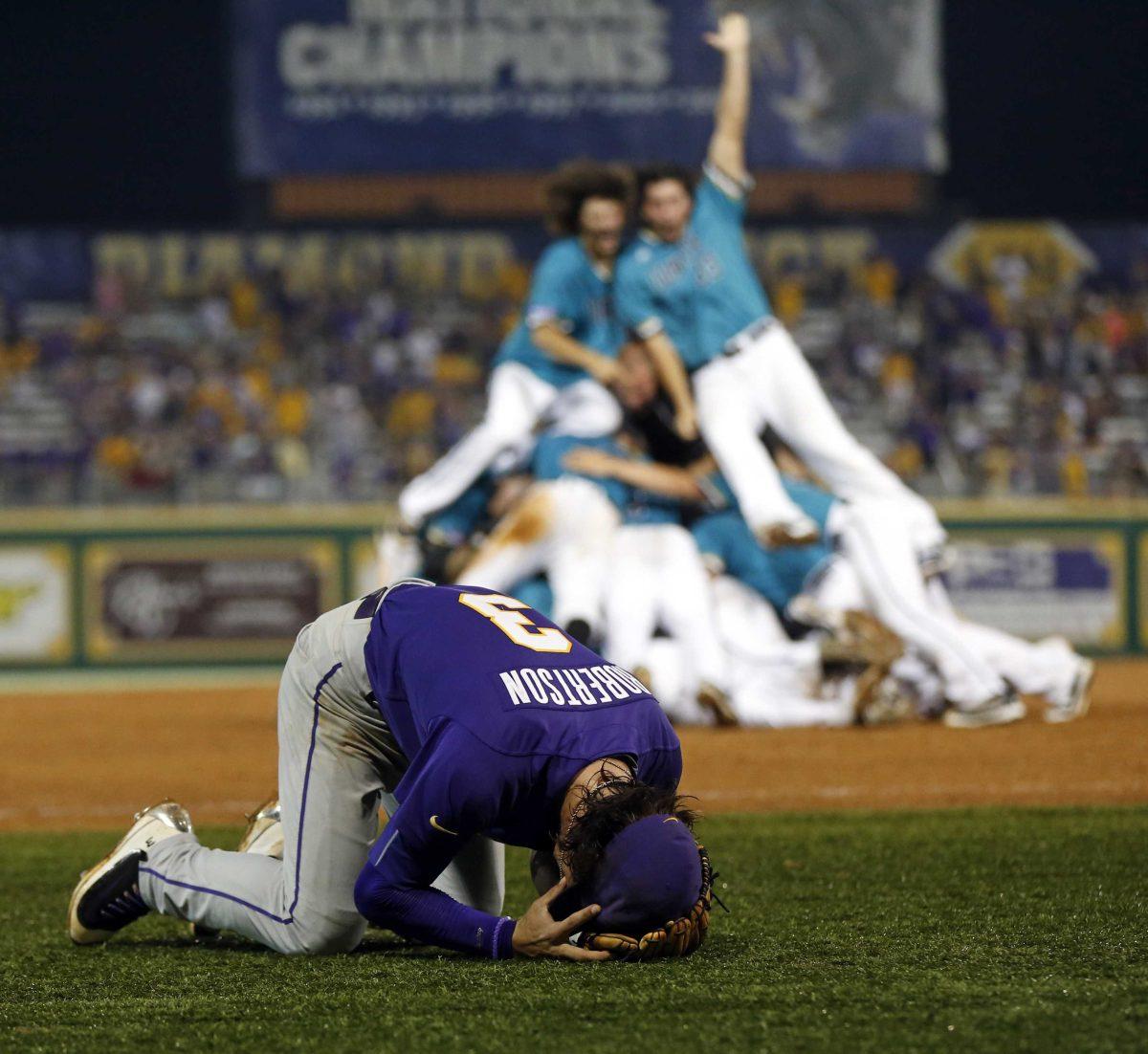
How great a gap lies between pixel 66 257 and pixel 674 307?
15.6 meters

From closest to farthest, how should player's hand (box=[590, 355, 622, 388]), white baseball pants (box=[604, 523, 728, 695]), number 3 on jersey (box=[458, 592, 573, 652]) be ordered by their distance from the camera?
number 3 on jersey (box=[458, 592, 573, 652]) < white baseball pants (box=[604, 523, 728, 695]) < player's hand (box=[590, 355, 622, 388])

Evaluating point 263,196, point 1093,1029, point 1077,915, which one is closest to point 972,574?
point 1077,915

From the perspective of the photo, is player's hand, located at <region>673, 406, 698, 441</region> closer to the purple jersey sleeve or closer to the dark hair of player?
the dark hair of player

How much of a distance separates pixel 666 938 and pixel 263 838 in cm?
117

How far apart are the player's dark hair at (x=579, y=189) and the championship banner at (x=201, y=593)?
4.89 m

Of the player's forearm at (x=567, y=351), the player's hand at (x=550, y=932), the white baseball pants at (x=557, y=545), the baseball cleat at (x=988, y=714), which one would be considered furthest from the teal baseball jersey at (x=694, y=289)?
the player's hand at (x=550, y=932)

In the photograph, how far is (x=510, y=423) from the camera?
34.0 feet

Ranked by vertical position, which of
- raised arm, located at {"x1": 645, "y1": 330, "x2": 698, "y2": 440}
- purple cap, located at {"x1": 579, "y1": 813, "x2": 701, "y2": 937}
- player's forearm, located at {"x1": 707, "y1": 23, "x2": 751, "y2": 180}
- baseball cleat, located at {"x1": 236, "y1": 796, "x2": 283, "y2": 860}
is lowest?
baseball cleat, located at {"x1": 236, "y1": 796, "x2": 283, "y2": 860}

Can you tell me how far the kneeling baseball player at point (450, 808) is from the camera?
135 inches

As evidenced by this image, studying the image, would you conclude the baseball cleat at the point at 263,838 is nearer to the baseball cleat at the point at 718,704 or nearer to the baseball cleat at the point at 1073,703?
the baseball cleat at the point at 718,704

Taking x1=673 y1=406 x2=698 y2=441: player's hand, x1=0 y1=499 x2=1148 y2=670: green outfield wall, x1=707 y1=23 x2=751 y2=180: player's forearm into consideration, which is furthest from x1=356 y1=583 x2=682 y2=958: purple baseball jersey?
x1=0 y1=499 x2=1148 y2=670: green outfield wall

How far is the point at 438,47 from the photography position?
24.3m

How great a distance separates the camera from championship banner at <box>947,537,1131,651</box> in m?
14.5

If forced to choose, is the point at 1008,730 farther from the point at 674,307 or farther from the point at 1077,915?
the point at 1077,915
